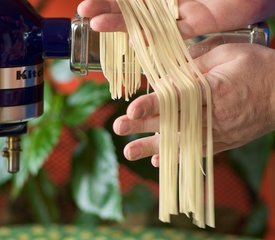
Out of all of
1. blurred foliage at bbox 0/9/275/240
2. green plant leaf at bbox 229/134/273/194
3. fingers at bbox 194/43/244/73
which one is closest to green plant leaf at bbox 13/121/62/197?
blurred foliage at bbox 0/9/275/240

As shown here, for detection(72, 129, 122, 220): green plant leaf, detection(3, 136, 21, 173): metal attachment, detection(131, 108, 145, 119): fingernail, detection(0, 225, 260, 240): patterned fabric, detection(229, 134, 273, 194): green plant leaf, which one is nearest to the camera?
detection(131, 108, 145, 119): fingernail

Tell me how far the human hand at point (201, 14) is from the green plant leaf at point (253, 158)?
0.92 m

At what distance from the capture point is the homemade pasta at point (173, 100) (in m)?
0.63

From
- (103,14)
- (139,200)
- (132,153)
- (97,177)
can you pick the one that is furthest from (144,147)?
(139,200)

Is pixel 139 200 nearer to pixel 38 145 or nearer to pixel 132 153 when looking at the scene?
pixel 38 145

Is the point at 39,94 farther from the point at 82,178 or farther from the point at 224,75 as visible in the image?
the point at 82,178

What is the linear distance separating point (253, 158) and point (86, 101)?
364 mm

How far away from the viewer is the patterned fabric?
4.17 ft

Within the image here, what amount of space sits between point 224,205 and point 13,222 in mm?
446

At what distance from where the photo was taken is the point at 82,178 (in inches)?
61.7

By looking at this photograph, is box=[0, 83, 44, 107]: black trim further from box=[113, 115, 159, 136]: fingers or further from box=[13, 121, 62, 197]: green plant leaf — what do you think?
box=[13, 121, 62, 197]: green plant leaf

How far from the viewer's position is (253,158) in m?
1.67

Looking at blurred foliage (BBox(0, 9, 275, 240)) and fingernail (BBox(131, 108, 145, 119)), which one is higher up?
fingernail (BBox(131, 108, 145, 119))

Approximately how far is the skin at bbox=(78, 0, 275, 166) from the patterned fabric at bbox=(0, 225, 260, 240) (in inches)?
24.0
